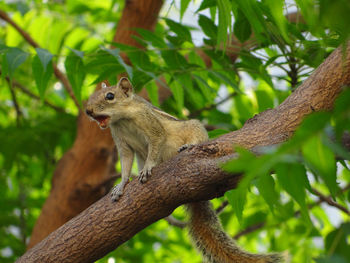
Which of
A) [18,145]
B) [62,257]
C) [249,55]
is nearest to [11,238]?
[18,145]

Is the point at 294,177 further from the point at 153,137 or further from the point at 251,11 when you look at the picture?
the point at 153,137

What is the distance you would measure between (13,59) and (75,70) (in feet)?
1.36

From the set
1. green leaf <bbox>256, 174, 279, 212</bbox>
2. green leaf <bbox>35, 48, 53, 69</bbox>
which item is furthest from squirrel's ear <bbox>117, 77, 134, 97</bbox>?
green leaf <bbox>256, 174, 279, 212</bbox>

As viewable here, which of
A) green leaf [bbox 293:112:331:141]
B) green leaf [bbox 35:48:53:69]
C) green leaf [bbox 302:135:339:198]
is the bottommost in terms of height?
green leaf [bbox 35:48:53:69]

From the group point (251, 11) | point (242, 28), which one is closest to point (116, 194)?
point (251, 11)

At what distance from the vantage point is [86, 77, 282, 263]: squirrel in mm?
3016

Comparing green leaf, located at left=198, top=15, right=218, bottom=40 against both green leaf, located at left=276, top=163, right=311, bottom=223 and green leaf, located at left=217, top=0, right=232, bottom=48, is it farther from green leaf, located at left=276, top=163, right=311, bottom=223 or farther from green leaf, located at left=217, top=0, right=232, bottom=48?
green leaf, located at left=276, top=163, right=311, bottom=223

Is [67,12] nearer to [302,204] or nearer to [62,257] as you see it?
[62,257]

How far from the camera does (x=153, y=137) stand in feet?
10.9

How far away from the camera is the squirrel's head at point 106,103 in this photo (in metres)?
3.30

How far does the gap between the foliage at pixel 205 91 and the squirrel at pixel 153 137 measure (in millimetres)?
149

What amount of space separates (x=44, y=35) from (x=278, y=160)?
408 cm

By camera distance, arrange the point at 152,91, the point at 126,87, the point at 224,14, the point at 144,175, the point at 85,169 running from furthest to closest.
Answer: the point at 85,169
the point at 126,87
the point at 152,91
the point at 144,175
the point at 224,14

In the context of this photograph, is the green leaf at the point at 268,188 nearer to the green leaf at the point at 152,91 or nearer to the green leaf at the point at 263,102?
the green leaf at the point at 263,102
